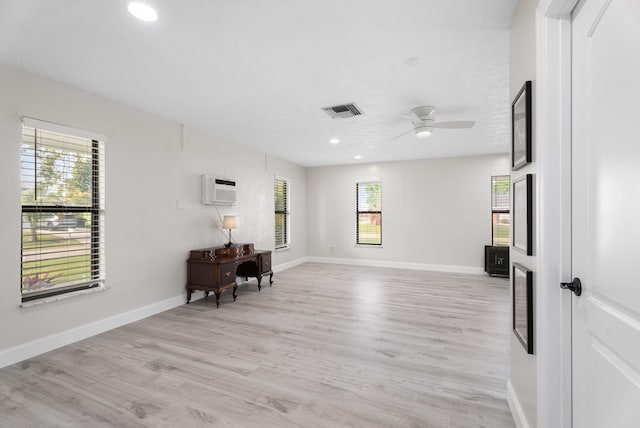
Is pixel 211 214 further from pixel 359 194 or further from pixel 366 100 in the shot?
pixel 359 194

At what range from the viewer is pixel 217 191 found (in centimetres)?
464

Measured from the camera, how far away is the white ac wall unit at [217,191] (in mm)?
4512

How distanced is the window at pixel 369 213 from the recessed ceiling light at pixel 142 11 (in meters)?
5.80

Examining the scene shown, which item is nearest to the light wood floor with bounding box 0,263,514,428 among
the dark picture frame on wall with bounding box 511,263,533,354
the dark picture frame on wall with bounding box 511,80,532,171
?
the dark picture frame on wall with bounding box 511,263,533,354

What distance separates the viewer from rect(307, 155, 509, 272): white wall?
6258 mm

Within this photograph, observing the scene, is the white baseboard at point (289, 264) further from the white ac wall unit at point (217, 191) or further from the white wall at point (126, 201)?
the white ac wall unit at point (217, 191)

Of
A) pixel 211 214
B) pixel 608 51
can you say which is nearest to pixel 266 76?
pixel 608 51

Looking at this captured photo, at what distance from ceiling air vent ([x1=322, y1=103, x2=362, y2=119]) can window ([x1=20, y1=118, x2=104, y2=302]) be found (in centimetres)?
258

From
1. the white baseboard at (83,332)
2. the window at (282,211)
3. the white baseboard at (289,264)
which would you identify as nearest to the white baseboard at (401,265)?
the white baseboard at (289,264)

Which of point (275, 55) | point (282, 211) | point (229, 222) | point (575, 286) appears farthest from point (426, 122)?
point (282, 211)

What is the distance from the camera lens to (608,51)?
1033 millimetres

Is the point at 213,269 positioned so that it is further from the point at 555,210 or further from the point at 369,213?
the point at 369,213

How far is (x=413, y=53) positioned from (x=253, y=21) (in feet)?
4.06

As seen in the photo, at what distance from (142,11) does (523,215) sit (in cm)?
258
